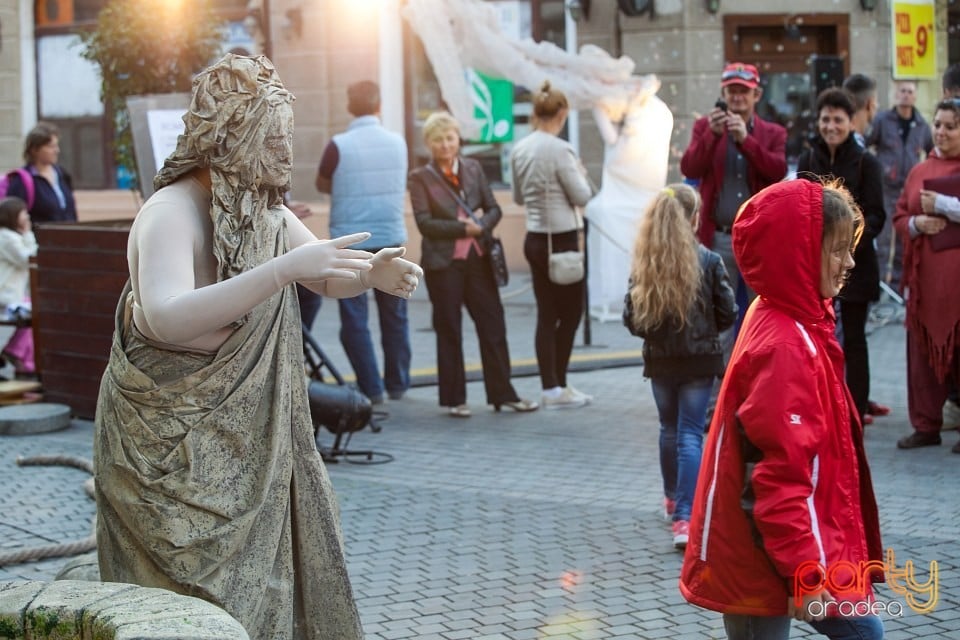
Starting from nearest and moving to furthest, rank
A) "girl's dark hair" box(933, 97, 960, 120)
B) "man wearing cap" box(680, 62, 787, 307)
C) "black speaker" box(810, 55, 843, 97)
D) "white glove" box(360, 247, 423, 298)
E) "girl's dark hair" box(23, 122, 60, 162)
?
"white glove" box(360, 247, 423, 298) → "girl's dark hair" box(933, 97, 960, 120) → "man wearing cap" box(680, 62, 787, 307) → "girl's dark hair" box(23, 122, 60, 162) → "black speaker" box(810, 55, 843, 97)

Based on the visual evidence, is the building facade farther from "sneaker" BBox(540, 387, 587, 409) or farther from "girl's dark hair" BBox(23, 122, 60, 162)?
"sneaker" BBox(540, 387, 587, 409)

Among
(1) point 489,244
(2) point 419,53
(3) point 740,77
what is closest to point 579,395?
(1) point 489,244

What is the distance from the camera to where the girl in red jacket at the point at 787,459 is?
348 cm

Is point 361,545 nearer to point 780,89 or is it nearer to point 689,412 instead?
point 689,412

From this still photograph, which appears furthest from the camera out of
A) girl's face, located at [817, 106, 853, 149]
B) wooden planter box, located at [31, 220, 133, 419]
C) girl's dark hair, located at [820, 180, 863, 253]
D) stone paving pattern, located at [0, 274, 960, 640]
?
wooden planter box, located at [31, 220, 133, 419]

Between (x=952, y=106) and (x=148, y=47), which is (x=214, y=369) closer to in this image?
(x=952, y=106)

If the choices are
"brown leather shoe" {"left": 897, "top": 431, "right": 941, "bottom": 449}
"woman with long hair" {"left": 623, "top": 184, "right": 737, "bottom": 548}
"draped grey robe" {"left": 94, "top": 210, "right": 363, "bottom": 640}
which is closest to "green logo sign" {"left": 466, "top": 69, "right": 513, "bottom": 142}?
"brown leather shoe" {"left": 897, "top": 431, "right": 941, "bottom": 449}

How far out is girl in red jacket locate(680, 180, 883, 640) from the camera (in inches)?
137

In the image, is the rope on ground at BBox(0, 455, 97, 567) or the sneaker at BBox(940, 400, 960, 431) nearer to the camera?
the rope on ground at BBox(0, 455, 97, 567)

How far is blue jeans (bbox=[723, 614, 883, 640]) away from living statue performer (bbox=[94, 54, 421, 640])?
46.0 inches

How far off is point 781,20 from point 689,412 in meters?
10.8

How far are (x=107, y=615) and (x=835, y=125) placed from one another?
6.09 meters

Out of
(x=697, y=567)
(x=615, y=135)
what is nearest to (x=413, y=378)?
(x=615, y=135)

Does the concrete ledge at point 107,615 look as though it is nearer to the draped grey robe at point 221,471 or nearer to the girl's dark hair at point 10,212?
the draped grey robe at point 221,471
